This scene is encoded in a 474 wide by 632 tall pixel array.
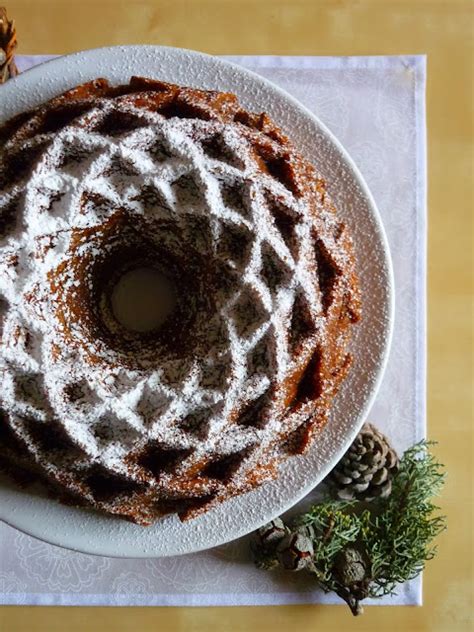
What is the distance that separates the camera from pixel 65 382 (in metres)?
0.94

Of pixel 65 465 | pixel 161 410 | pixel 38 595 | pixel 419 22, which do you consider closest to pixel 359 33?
pixel 419 22

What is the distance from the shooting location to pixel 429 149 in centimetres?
129

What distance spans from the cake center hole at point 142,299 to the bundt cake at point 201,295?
103mm

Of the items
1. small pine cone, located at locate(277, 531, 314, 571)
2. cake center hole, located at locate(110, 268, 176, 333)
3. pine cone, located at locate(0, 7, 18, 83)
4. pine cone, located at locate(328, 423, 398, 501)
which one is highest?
pine cone, located at locate(0, 7, 18, 83)

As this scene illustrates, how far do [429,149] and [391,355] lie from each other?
13.7 inches

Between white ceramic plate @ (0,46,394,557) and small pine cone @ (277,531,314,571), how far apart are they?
127 mm

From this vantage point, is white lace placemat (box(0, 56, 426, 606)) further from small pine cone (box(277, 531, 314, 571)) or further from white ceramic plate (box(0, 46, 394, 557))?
white ceramic plate (box(0, 46, 394, 557))

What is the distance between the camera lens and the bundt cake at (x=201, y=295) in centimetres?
91

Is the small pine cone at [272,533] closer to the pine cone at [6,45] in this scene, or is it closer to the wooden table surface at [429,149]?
the wooden table surface at [429,149]

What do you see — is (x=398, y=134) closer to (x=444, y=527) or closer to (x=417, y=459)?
(x=417, y=459)

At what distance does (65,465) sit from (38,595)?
390 millimetres

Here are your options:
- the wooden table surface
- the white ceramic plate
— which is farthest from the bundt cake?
the wooden table surface

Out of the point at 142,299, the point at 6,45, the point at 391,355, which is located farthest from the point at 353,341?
the point at 6,45

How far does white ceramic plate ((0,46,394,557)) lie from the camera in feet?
3.37
